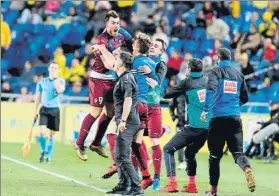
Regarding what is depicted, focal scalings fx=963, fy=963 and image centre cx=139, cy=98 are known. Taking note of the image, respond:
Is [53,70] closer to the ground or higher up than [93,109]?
higher up

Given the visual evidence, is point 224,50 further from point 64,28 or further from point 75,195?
point 64,28

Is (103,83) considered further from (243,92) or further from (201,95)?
(243,92)

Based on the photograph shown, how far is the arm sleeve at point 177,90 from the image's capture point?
46.9ft

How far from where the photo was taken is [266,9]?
29.8 meters

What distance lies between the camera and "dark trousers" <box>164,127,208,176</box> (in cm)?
1466

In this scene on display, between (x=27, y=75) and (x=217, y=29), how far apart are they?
591 cm

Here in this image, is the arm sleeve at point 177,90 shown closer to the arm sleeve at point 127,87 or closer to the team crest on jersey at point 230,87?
the team crest on jersey at point 230,87

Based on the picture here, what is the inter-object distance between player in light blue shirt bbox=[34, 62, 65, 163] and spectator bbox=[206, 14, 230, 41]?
9.76 m

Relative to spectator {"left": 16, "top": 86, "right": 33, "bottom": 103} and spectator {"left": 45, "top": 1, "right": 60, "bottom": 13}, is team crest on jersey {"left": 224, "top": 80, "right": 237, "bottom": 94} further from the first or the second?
spectator {"left": 45, "top": 1, "right": 60, "bottom": 13}

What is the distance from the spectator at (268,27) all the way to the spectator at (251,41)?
9.6 inches

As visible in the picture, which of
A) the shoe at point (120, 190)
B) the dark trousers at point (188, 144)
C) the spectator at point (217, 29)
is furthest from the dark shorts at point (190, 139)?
the spectator at point (217, 29)

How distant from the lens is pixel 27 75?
28.9 m

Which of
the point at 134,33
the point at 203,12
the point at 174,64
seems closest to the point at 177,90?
the point at 174,64

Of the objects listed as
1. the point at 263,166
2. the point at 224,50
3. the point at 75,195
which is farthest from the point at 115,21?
the point at 263,166
